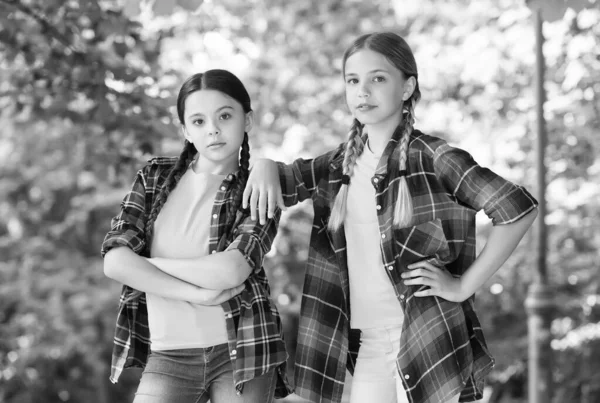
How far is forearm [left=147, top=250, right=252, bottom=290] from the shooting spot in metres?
2.09

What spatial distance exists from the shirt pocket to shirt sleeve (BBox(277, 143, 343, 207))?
333 millimetres

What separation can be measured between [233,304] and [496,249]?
0.73 m

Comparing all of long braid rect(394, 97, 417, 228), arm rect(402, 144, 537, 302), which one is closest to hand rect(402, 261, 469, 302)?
arm rect(402, 144, 537, 302)

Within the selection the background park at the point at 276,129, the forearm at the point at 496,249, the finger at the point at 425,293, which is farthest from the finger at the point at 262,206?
the background park at the point at 276,129

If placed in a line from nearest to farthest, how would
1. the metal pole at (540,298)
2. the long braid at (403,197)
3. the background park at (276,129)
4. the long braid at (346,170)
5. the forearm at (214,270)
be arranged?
1. the forearm at (214,270)
2. the long braid at (403,197)
3. the long braid at (346,170)
4. the background park at (276,129)
5. the metal pole at (540,298)

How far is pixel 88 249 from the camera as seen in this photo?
8445 mm

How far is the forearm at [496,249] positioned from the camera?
2156mm

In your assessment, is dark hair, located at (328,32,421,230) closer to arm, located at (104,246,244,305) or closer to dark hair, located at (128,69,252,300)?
dark hair, located at (128,69,252,300)

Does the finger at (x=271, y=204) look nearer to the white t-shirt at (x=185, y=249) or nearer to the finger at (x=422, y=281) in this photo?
the white t-shirt at (x=185, y=249)

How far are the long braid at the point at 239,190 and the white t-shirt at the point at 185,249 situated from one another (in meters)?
0.05

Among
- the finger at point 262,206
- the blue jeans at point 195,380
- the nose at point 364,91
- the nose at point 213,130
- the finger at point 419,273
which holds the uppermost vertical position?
the nose at point 364,91

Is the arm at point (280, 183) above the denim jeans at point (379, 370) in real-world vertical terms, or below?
above

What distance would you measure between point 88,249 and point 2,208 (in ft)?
→ 3.20

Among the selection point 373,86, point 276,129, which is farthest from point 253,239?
point 276,129
